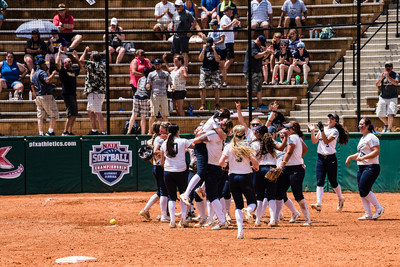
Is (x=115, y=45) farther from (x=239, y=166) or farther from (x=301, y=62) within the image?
(x=239, y=166)

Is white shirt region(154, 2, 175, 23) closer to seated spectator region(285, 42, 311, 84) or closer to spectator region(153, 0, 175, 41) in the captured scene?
spectator region(153, 0, 175, 41)

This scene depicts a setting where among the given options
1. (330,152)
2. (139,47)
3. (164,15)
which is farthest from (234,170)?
(164,15)

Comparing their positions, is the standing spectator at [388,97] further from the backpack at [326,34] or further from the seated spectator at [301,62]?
the backpack at [326,34]

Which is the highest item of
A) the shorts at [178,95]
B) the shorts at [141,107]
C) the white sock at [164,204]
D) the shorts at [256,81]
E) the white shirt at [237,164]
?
the shorts at [256,81]

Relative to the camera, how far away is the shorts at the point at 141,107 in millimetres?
20359

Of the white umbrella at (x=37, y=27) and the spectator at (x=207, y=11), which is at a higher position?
the spectator at (x=207, y=11)

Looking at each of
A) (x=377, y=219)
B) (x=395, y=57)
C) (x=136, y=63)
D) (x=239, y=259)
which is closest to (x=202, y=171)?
(x=239, y=259)

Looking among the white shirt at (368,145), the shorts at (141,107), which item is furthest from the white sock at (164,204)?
the shorts at (141,107)

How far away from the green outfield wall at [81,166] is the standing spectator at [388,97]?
136 centimetres

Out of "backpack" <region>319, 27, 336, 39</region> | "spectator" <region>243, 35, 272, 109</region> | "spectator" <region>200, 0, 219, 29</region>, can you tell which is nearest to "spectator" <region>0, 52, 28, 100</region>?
"spectator" <region>200, 0, 219, 29</region>

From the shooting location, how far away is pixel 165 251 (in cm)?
1085

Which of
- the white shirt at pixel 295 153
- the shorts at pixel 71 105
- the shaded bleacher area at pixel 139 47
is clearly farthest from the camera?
the shaded bleacher area at pixel 139 47

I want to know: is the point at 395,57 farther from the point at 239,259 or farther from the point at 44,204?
the point at 239,259

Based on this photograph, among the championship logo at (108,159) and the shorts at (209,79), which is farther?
the shorts at (209,79)
